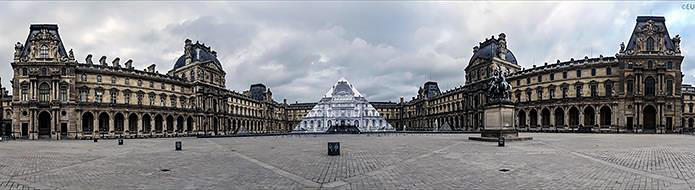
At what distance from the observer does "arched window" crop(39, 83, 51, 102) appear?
59344mm

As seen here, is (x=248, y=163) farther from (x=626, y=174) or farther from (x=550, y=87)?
(x=550, y=87)

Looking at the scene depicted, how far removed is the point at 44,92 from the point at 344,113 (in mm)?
64289

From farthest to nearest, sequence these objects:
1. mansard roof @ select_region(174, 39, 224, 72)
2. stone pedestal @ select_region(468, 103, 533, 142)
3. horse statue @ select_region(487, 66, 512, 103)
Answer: mansard roof @ select_region(174, 39, 224, 72) → horse statue @ select_region(487, 66, 512, 103) → stone pedestal @ select_region(468, 103, 533, 142)

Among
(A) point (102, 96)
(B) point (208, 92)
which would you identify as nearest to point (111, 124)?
(A) point (102, 96)

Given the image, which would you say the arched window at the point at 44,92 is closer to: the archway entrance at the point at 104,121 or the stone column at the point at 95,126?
the stone column at the point at 95,126

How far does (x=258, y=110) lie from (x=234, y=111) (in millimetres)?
21056

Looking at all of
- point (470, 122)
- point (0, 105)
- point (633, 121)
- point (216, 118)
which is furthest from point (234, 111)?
point (633, 121)

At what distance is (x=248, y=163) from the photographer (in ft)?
54.9

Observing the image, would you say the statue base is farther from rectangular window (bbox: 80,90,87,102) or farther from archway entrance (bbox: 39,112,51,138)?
archway entrance (bbox: 39,112,51,138)

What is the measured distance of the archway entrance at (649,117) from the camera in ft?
217

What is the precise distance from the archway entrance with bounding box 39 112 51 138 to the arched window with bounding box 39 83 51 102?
8.78ft

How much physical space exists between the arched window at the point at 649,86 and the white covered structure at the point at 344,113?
49616 millimetres

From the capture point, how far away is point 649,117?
2657 inches

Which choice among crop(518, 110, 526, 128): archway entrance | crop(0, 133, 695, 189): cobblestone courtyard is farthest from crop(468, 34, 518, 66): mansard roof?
crop(0, 133, 695, 189): cobblestone courtyard
